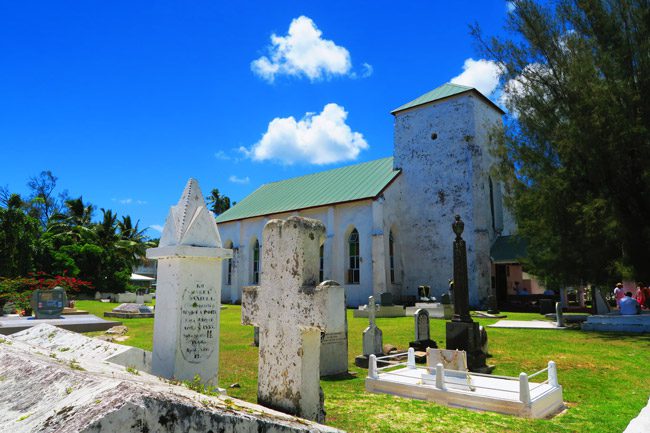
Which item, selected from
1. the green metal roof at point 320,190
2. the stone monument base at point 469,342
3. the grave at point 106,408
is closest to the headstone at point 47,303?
the stone monument base at point 469,342

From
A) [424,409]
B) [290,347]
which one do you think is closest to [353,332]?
[424,409]

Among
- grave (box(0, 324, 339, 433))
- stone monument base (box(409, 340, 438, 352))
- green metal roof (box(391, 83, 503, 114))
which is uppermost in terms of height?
green metal roof (box(391, 83, 503, 114))

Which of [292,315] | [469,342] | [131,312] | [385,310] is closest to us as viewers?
[292,315]

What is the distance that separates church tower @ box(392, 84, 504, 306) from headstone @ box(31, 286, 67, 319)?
1993 centimetres

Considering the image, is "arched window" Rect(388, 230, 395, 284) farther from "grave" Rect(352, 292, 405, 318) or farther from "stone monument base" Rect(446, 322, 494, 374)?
"stone monument base" Rect(446, 322, 494, 374)

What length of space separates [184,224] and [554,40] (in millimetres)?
19853

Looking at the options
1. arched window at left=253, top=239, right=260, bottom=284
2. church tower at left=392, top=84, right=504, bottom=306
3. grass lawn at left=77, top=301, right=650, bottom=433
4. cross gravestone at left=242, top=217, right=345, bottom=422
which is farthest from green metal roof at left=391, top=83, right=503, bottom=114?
cross gravestone at left=242, top=217, right=345, bottom=422

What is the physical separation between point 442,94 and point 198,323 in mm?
27054

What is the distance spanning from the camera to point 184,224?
254 inches

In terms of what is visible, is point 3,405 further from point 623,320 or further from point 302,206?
point 302,206

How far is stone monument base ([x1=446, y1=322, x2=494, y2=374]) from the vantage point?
939 centimetres

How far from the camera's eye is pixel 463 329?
991 centimetres

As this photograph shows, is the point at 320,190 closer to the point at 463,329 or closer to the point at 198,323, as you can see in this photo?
the point at 463,329

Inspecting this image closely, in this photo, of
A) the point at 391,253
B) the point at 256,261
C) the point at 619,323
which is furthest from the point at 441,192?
the point at 256,261
